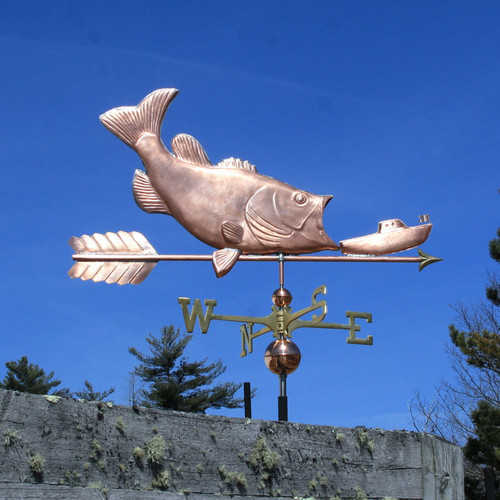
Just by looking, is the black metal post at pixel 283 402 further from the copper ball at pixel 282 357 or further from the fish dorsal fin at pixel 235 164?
the fish dorsal fin at pixel 235 164

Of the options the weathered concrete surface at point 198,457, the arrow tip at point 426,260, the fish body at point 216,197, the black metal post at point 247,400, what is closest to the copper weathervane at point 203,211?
the fish body at point 216,197

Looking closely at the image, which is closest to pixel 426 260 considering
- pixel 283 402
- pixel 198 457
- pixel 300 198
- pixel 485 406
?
pixel 300 198

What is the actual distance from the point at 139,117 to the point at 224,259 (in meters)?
1.18

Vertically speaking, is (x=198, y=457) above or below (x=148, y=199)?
below

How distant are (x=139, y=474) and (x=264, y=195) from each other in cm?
276

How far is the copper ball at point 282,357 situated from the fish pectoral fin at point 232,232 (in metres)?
0.78

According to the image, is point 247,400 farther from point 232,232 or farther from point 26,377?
point 26,377

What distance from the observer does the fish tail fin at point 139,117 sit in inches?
219

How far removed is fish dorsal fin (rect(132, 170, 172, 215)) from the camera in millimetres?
5547

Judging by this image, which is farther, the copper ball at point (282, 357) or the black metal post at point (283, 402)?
the copper ball at point (282, 357)

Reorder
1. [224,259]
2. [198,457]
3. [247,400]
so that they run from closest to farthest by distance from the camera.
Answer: [198,457]
[247,400]
[224,259]

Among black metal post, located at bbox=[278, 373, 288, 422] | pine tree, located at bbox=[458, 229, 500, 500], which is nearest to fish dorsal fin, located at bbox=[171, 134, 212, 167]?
black metal post, located at bbox=[278, 373, 288, 422]

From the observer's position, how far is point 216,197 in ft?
17.9

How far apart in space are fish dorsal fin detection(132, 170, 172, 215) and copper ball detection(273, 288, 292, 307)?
969 millimetres
